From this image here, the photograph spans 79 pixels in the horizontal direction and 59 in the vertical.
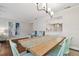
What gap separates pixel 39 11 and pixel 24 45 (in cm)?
60

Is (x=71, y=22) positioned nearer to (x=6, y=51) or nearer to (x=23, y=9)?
(x=23, y=9)

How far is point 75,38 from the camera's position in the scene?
165cm

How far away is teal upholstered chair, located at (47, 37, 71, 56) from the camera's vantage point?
165 centimetres

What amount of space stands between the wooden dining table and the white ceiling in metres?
0.38

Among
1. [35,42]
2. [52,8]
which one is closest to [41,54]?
[35,42]

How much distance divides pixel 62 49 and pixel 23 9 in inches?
35.8

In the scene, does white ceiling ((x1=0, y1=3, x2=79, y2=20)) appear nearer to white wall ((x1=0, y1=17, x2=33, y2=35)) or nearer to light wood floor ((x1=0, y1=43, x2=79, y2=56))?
white wall ((x1=0, y1=17, x2=33, y2=35))

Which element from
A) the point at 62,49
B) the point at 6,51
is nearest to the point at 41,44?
the point at 62,49

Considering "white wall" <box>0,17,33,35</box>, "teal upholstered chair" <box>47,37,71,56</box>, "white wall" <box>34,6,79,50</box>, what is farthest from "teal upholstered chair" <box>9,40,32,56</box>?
"white wall" <box>34,6,79,50</box>

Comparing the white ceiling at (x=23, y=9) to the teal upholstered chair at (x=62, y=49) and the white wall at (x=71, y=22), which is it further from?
the teal upholstered chair at (x=62, y=49)

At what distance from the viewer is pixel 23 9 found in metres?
1.67

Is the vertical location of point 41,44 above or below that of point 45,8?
below

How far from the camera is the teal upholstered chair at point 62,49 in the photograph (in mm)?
1649

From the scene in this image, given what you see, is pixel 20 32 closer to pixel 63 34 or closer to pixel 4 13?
pixel 4 13
